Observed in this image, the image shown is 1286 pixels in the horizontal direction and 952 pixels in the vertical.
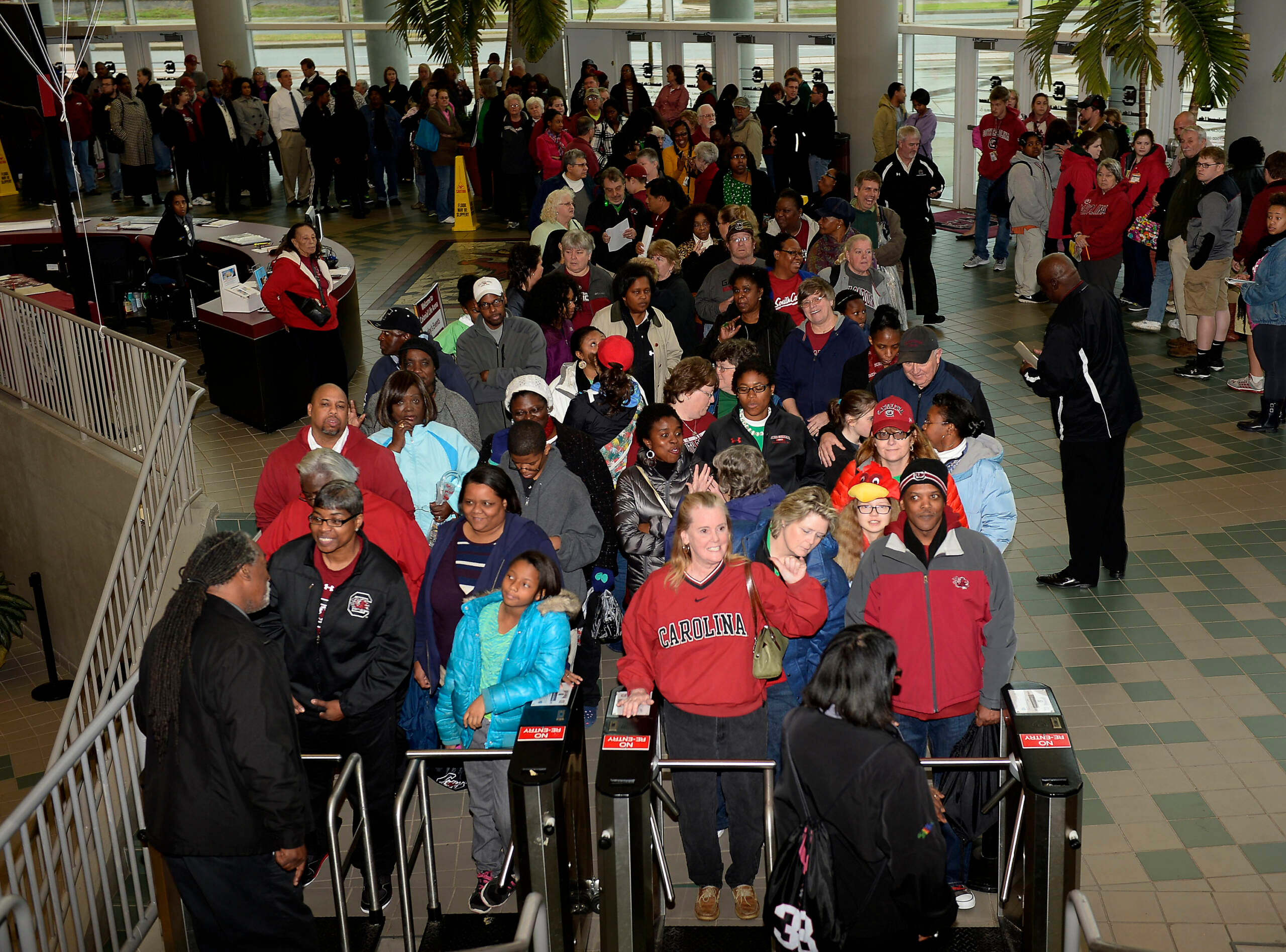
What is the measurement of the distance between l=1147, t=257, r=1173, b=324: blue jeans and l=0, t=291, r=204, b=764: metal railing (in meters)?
9.24

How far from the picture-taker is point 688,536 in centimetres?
459

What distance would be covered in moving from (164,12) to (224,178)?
474 inches

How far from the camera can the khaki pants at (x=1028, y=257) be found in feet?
44.2

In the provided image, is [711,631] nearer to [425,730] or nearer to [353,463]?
[425,730]

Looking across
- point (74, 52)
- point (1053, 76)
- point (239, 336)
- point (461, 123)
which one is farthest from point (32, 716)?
point (74, 52)

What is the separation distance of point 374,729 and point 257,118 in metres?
17.4

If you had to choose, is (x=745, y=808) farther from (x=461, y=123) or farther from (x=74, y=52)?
(x=74, y=52)

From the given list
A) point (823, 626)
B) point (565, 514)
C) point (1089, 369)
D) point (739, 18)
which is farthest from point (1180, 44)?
point (739, 18)

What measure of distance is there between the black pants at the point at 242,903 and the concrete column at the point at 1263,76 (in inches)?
457

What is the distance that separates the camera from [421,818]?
4852mm

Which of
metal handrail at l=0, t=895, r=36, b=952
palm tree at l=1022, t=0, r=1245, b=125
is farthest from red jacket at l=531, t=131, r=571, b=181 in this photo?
metal handrail at l=0, t=895, r=36, b=952

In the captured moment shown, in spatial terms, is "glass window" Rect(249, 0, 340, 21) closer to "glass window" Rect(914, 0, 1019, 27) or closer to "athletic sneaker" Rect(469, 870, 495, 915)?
"glass window" Rect(914, 0, 1019, 27)

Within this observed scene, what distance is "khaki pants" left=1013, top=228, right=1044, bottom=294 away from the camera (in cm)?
1348

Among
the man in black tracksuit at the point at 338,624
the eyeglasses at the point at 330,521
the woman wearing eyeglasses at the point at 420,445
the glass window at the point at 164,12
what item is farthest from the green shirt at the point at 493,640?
the glass window at the point at 164,12
